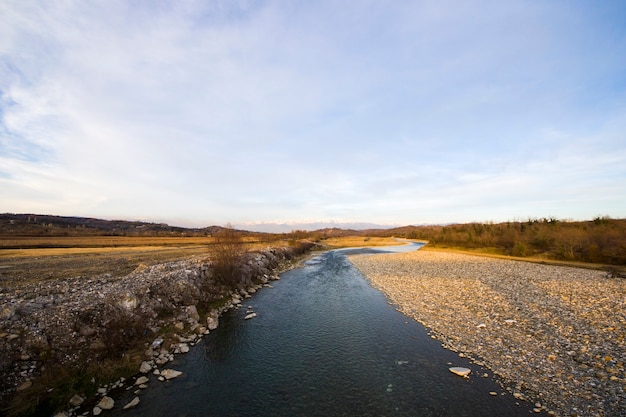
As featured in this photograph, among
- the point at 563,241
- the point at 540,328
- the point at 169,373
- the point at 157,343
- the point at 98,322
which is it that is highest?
the point at 563,241

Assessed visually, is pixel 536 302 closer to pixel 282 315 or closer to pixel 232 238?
pixel 282 315

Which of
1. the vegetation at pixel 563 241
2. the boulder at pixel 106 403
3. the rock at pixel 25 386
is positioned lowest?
the boulder at pixel 106 403

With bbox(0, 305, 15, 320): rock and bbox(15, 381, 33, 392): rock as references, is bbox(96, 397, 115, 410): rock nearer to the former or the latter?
bbox(15, 381, 33, 392): rock

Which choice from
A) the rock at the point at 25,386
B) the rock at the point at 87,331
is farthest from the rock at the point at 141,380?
the rock at the point at 87,331

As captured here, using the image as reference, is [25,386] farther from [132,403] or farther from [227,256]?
[227,256]

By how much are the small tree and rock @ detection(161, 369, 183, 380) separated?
15.2 metres

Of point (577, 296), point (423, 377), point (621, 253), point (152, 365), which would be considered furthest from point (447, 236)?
point (152, 365)

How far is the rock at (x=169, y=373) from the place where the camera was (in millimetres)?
13367

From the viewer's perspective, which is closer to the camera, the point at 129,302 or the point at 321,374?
the point at 321,374

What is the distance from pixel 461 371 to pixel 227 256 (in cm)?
2422

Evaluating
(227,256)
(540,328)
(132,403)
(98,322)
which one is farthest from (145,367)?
(540,328)

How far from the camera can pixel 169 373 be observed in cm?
1355

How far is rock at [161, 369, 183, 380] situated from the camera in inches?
526

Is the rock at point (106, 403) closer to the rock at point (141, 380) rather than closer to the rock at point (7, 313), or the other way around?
the rock at point (141, 380)
